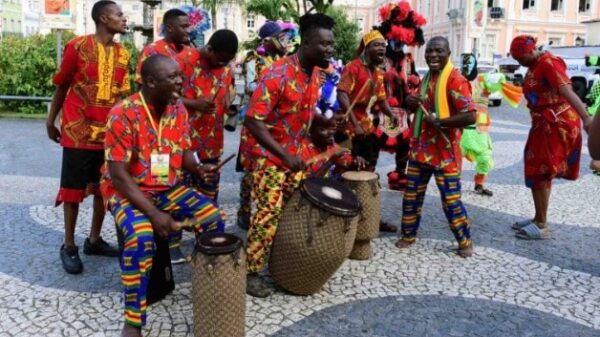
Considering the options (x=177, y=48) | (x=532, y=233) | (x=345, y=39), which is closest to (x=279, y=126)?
(x=177, y=48)

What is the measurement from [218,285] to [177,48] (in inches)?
89.3

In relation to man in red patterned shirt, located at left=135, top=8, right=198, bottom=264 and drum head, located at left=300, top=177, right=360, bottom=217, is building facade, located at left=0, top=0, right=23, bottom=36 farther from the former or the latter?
drum head, located at left=300, top=177, right=360, bottom=217

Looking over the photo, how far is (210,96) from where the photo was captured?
4703 millimetres

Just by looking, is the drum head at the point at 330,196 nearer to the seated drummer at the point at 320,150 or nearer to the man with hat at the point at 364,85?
the seated drummer at the point at 320,150

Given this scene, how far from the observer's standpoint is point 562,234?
221 inches

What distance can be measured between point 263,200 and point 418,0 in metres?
57.0

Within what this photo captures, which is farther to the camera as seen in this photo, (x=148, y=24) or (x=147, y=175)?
(x=148, y=24)

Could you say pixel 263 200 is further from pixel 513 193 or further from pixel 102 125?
pixel 513 193

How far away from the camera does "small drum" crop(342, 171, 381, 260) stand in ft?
15.4

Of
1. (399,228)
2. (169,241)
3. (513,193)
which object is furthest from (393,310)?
(513,193)

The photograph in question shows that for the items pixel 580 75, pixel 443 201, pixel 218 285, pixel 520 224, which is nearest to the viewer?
pixel 218 285

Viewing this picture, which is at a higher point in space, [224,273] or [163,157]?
[163,157]

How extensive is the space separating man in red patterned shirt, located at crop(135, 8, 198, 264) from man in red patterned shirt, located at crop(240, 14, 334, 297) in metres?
0.93

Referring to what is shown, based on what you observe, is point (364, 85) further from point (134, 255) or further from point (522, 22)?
point (522, 22)
